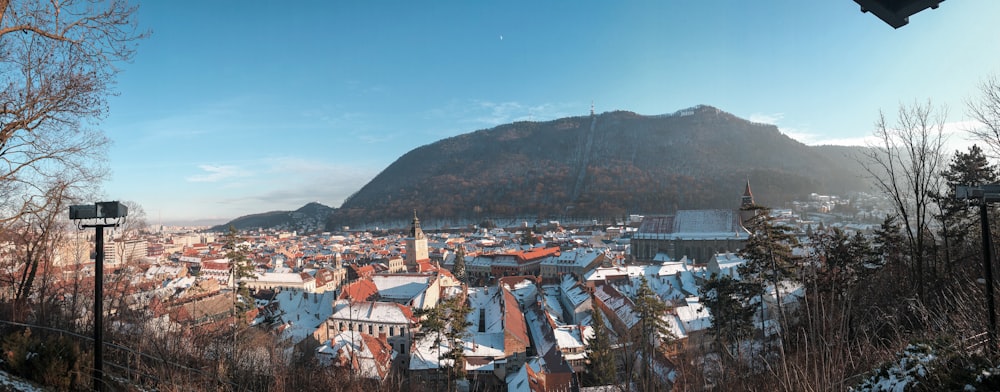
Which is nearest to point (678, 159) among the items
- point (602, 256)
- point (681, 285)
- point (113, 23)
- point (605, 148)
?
point (605, 148)

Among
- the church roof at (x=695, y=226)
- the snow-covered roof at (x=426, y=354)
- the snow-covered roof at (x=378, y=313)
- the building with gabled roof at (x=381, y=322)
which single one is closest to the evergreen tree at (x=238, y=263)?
the building with gabled roof at (x=381, y=322)

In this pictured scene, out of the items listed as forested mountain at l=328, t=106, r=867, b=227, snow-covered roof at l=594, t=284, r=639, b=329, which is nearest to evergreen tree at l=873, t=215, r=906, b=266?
snow-covered roof at l=594, t=284, r=639, b=329

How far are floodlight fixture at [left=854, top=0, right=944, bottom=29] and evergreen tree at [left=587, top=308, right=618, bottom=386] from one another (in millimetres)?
14332

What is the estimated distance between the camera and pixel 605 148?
18088cm

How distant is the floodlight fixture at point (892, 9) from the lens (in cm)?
Result: 167

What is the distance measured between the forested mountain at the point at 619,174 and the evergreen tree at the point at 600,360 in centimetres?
9543

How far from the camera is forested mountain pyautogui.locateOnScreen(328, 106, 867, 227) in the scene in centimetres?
11350

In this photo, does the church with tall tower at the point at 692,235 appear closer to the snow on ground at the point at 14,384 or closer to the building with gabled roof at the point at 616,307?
the building with gabled roof at the point at 616,307

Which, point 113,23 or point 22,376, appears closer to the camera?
point 22,376

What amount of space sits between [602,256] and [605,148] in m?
139

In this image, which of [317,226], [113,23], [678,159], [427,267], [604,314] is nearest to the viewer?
[113,23]

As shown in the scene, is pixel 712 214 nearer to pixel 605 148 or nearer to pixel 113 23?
pixel 113 23

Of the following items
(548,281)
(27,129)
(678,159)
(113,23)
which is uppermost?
(678,159)

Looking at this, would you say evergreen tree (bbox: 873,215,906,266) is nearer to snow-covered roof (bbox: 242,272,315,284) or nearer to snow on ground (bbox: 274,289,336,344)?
snow on ground (bbox: 274,289,336,344)
